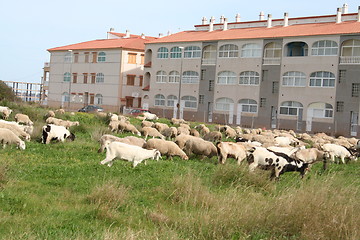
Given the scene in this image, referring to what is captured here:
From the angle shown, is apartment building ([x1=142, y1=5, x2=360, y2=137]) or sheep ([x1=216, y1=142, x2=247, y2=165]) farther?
apartment building ([x1=142, y1=5, x2=360, y2=137])

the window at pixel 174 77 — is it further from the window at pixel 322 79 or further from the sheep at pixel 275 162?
the sheep at pixel 275 162

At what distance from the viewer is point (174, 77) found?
75.9 m

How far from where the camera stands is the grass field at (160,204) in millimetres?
10539

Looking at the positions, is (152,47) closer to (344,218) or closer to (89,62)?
(89,62)

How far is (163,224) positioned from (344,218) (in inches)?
139

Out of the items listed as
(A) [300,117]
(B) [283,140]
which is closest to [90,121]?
(B) [283,140]

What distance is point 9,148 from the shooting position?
765 inches

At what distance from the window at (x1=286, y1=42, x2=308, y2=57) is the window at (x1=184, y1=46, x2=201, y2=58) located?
13.3m

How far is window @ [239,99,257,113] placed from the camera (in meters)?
65.6

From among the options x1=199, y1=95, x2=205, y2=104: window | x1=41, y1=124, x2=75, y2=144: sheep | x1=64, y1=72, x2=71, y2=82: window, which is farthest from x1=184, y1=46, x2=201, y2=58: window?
x1=41, y1=124, x2=75, y2=144: sheep

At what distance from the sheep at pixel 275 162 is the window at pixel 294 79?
44.5 m

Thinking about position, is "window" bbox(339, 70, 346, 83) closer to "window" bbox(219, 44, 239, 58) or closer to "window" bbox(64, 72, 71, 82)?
"window" bbox(219, 44, 239, 58)

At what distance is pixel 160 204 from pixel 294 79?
50933 millimetres

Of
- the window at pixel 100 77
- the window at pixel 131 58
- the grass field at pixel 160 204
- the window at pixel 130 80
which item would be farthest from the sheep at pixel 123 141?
the window at pixel 100 77
